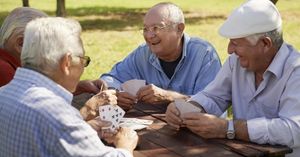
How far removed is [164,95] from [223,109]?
446mm

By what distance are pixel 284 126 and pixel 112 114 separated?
883 millimetres

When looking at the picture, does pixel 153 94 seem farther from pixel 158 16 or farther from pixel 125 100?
pixel 158 16

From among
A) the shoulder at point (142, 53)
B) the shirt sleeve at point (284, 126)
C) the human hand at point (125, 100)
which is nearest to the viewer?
the shirt sleeve at point (284, 126)

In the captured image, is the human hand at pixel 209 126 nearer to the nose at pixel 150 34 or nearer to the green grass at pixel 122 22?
the nose at pixel 150 34

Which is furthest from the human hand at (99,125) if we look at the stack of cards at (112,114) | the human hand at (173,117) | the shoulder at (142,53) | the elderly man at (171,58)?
the shoulder at (142,53)

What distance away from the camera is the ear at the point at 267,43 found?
9.72 ft

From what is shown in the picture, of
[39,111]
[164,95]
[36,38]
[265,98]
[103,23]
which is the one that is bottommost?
[103,23]

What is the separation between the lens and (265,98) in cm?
311

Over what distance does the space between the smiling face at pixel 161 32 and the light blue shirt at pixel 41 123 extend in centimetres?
182

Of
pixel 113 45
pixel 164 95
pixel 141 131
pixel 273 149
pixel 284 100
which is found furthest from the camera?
pixel 113 45

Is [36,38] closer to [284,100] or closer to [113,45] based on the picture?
[284,100]

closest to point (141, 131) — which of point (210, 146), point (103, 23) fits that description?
point (210, 146)

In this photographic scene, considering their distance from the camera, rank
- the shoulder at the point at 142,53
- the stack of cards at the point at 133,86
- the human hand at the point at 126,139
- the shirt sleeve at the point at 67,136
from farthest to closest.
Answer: the shoulder at the point at 142,53 → the stack of cards at the point at 133,86 → the human hand at the point at 126,139 → the shirt sleeve at the point at 67,136

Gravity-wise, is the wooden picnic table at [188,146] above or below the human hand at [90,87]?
above
